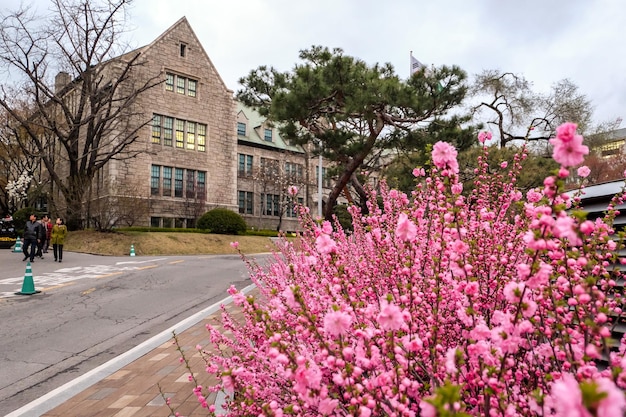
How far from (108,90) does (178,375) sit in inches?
1064

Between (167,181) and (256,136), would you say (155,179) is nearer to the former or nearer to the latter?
(167,181)

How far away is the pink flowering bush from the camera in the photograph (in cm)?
144

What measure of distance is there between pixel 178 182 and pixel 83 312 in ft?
84.4

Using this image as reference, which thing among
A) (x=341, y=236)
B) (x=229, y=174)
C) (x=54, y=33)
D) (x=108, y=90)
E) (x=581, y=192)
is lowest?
(x=341, y=236)

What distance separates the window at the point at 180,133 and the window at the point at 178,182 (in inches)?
75.8

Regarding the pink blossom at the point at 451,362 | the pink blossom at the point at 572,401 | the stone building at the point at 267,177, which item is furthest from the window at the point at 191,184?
the pink blossom at the point at 572,401

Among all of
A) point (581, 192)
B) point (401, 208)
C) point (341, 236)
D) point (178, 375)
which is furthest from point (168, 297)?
point (581, 192)

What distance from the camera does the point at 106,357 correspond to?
5.82 metres

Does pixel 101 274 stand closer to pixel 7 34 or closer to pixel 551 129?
pixel 7 34

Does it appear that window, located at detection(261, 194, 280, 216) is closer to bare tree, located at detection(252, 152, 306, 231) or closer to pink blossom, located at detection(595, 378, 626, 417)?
bare tree, located at detection(252, 152, 306, 231)

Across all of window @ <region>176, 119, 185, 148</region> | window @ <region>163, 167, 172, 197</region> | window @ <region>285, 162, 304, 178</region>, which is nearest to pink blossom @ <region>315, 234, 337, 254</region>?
window @ <region>163, 167, 172, 197</region>

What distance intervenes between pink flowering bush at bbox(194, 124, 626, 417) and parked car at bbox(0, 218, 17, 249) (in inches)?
1000

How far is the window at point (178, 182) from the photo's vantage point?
33.0 meters

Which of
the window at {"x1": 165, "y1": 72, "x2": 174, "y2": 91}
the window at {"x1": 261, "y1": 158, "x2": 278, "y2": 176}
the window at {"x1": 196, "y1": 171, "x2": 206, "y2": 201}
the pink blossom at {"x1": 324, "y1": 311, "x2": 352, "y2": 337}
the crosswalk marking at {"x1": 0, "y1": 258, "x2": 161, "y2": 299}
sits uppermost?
the window at {"x1": 165, "y1": 72, "x2": 174, "y2": 91}
